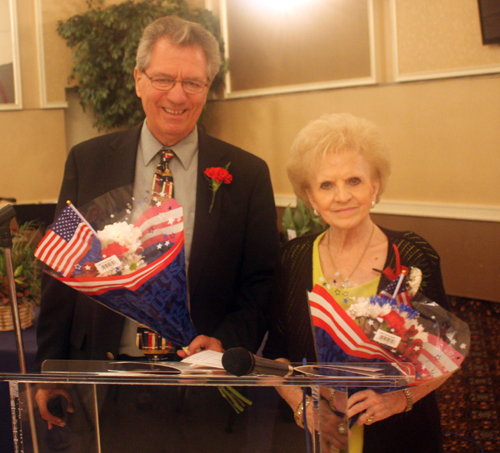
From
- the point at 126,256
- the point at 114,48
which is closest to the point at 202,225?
the point at 126,256

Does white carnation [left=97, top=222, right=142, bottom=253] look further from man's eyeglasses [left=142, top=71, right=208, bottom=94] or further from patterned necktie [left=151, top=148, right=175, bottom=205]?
man's eyeglasses [left=142, top=71, right=208, bottom=94]

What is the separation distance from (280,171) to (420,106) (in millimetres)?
1818

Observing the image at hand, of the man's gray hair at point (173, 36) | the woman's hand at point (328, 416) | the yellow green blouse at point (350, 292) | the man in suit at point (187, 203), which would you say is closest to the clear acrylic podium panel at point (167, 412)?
the woman's hand at point (328, 416)

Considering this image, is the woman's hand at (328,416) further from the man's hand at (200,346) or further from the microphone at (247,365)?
the man's hand at (200,346)

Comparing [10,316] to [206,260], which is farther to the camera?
[10,316]

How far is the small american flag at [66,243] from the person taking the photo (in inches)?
47.3

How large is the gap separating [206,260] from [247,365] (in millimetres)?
877

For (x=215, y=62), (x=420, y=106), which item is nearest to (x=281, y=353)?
(x=215, y=62)

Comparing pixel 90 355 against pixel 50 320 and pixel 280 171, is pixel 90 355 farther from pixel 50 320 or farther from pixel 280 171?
pixel 280 171

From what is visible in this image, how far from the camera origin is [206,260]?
1.66m

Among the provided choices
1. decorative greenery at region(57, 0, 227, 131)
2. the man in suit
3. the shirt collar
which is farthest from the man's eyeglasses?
decorative greenery at region(57, 0, 227, 131)

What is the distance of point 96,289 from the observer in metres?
1.19

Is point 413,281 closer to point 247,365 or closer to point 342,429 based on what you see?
point 342,429

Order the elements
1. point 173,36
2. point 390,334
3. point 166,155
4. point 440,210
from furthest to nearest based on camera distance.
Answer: point 440,210
point 166,155
point 173,36
point 390,334
